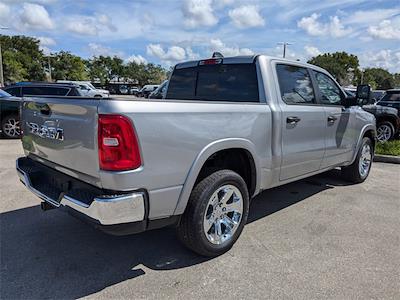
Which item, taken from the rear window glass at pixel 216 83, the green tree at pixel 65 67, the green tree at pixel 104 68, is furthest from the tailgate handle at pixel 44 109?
the green tree at pixel 104 68

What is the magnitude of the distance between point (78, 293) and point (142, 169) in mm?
1112

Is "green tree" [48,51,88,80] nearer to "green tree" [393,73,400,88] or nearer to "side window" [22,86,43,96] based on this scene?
"side window" [22,86,43,96]

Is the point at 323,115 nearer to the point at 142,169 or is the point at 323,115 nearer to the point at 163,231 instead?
the point at 163,231

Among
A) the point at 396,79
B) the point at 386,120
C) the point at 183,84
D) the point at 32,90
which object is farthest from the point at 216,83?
the point at 396,79

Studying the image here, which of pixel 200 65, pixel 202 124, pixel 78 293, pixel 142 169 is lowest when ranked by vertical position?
pixel 78 293

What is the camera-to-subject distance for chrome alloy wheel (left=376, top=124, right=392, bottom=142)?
10.5 m

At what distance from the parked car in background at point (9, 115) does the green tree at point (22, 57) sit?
50.5m

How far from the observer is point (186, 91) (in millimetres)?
4723

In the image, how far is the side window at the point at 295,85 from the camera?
13.5 ft

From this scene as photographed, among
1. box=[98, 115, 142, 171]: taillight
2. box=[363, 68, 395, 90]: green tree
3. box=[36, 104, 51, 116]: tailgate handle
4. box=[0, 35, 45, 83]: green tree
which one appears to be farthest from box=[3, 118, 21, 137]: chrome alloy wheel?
box=[363, 68, 395, 90]: green tree

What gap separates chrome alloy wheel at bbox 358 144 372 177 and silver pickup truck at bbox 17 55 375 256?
1.41 metres

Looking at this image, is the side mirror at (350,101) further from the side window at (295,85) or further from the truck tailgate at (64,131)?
the truck tailgate at (64,131)

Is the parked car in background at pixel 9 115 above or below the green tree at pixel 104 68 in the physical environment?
below

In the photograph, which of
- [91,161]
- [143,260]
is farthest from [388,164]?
[91,161]
